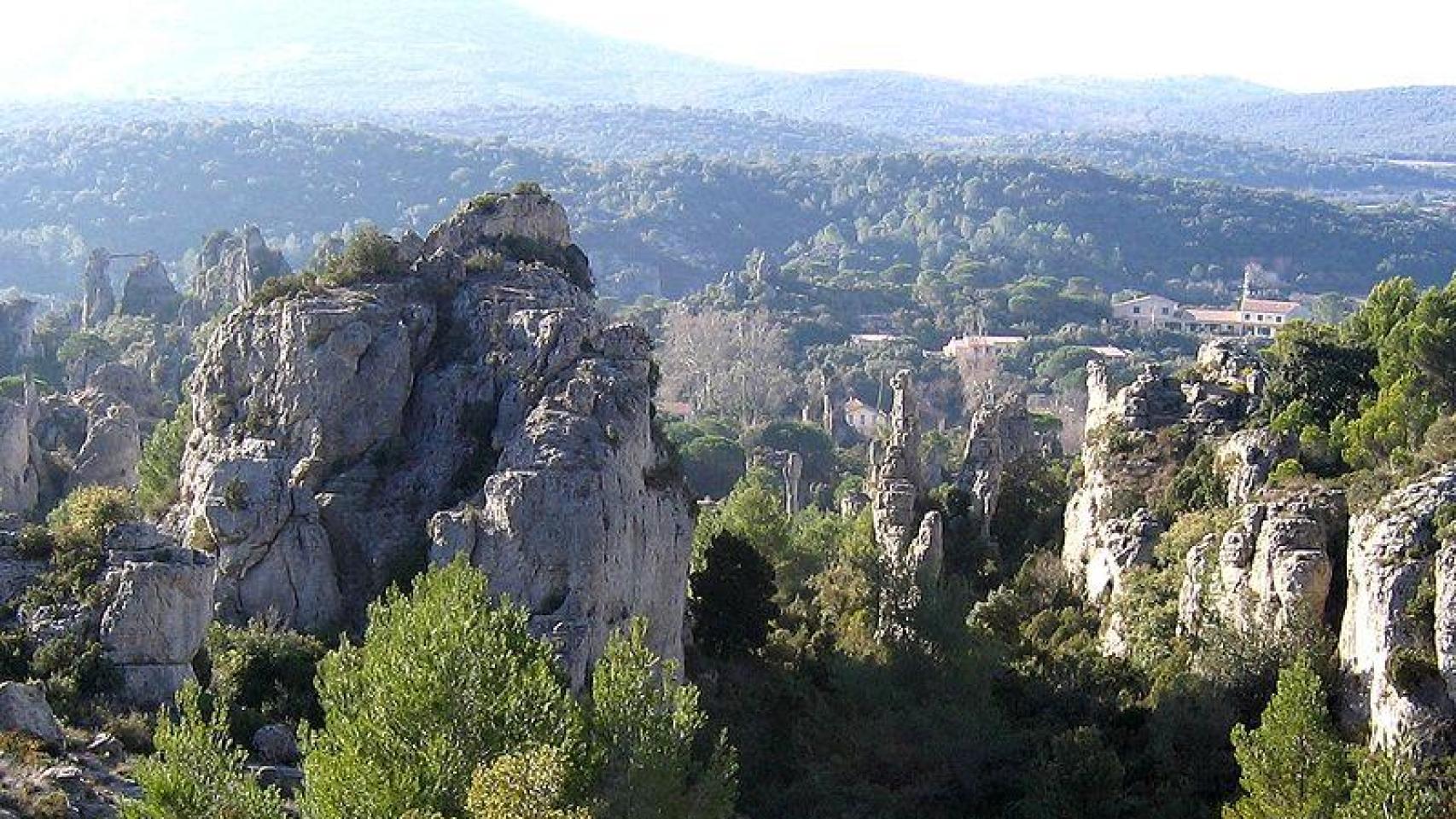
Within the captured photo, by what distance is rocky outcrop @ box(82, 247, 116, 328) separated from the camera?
9375cm

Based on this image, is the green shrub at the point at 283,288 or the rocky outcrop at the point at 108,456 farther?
the rocky outcrop at the point at 108,456

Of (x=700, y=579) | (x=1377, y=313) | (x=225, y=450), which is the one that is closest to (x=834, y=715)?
(x=700, y=579)

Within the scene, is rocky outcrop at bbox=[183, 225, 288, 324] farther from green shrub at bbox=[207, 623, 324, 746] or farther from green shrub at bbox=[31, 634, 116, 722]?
green shrub at bbox=[31, 634, 116, 722]

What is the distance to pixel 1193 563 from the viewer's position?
115 feet

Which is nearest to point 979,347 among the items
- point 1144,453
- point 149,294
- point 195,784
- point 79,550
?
point 149,294

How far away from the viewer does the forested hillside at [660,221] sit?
6594 inches

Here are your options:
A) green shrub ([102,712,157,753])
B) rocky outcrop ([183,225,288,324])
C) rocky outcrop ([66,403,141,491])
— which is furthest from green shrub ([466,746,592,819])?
rocky outcrop ([183,225,288,324])

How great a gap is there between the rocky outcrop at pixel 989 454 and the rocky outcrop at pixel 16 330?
48479 millimetres

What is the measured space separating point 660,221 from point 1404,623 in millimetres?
161696

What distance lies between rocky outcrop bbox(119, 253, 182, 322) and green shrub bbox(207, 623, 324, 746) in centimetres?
6337

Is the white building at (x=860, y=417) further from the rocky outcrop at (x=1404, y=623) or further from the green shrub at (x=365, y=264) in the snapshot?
the rocky outcrop at (x=1404, y=623)

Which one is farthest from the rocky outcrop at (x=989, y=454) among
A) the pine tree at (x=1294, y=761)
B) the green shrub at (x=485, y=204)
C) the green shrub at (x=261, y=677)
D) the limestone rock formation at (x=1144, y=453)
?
the green shrub at (x=261, y=677)

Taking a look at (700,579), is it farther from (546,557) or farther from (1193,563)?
(1193,563)

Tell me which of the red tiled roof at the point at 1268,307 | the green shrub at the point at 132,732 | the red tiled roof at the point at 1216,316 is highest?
the green shrub at the point at 132,732
